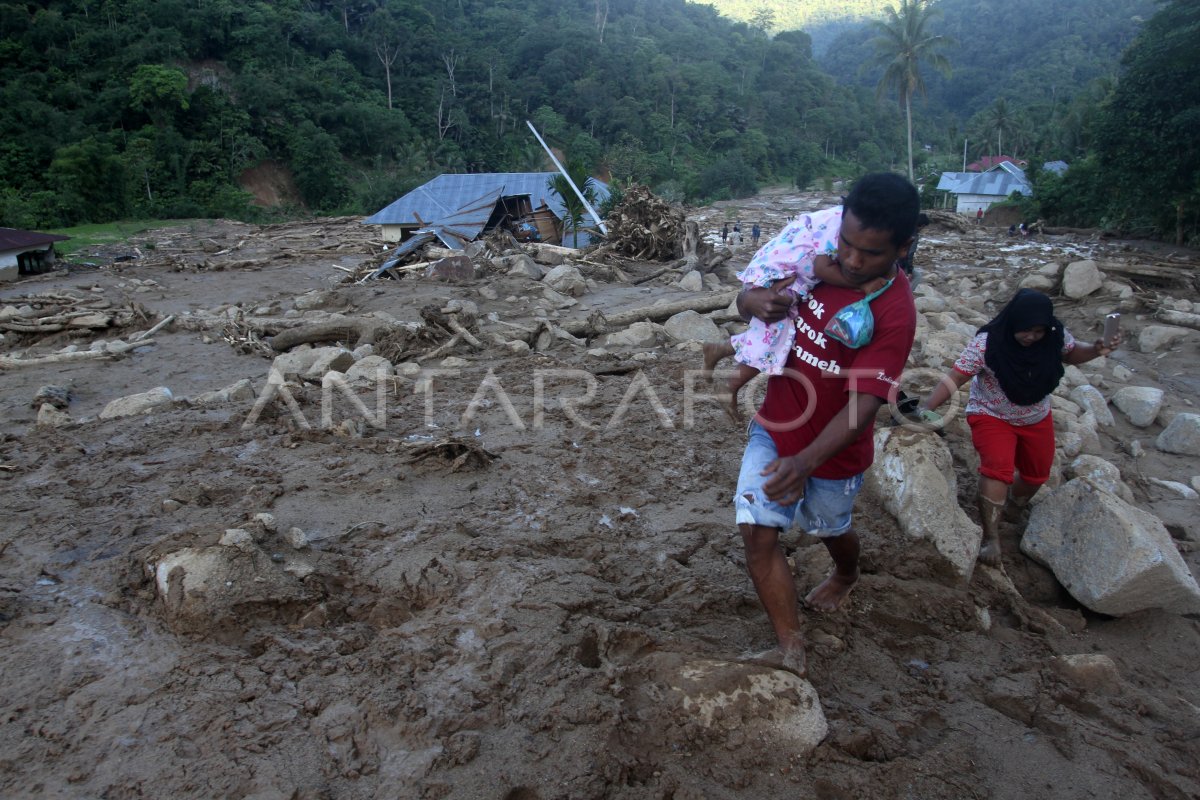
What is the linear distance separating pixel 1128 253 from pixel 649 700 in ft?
59.7

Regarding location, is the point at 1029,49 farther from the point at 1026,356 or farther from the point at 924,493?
the point at 924,493

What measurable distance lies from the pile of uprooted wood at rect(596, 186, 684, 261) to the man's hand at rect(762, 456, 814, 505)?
12.9 m

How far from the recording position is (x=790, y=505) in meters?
2.03

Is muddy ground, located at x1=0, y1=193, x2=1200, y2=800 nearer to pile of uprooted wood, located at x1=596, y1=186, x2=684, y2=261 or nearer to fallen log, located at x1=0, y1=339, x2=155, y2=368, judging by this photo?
fallen log, located at x1=0, y1=339, x2=155, y2=368

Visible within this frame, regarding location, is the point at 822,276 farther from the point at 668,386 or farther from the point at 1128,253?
the point at 1128,253

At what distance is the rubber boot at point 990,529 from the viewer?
9.93ft

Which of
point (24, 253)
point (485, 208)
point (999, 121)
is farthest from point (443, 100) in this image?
point (999, 121)

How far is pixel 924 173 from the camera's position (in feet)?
148

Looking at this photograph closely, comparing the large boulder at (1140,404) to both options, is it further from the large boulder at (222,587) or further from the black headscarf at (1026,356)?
the large boulder at (222,587)

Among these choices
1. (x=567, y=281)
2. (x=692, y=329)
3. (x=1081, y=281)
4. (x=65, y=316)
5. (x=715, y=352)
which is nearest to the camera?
(x=715, y=352)

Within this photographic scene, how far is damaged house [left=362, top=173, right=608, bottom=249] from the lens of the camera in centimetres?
1806

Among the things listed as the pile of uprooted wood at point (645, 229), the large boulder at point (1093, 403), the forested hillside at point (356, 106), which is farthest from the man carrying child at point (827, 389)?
the forested hillside at point (356, 106)

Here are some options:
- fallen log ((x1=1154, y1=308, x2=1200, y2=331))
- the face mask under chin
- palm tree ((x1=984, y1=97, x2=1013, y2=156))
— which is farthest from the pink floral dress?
palm tree ((x1=984, y1=97, x2=1013, y2=156))

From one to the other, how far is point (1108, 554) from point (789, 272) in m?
1.78
